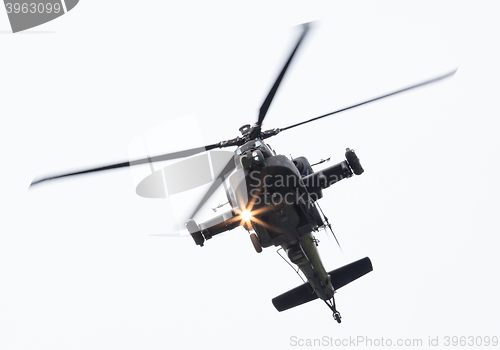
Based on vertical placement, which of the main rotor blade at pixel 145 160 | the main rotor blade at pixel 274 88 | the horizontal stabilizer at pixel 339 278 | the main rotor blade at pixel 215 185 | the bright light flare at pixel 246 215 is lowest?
the horizontal stabilizer at pixel 339 278

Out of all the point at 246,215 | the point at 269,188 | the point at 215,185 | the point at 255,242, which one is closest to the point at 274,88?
the point at 269,188

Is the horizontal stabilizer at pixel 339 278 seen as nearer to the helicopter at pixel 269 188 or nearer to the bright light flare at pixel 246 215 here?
the helicopter at pixel 269 188

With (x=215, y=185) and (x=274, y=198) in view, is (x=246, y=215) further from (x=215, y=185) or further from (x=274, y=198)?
(x=215, y=185)

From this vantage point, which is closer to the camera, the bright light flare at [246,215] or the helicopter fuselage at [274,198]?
the helicopter fuselage at [274,198]

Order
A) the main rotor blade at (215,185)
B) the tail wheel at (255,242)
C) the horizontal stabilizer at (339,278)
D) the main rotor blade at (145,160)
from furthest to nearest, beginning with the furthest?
the horizontal stabilizer at (339,278)
the main rotor blade at (215,185)
the tail wheel at (255,242)
the main rotor blade at (145,160)

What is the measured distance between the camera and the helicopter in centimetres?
1362

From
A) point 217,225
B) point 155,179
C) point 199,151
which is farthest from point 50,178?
point 217,225

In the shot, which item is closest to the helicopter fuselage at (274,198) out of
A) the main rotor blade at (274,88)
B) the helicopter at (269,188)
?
the helicopter at (269,188)

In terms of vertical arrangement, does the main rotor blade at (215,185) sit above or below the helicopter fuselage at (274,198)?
above

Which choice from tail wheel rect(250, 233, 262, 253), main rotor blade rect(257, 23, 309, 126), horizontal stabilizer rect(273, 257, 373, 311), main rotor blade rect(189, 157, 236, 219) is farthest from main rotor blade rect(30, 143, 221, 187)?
horizontal stabilizer rect(273, 257, 373, 311)

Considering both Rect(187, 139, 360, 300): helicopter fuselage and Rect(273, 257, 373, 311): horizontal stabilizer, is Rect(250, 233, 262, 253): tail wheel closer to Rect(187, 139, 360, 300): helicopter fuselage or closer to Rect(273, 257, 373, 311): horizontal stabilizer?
Rect(187, 139, 360, 300): helicopter fuselage

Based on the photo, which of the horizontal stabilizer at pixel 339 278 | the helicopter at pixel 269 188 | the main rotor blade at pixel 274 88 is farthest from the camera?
the horizontal stabilizer at pixel 339 278

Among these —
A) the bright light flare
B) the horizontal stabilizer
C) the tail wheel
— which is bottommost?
the horizontal stabilizer

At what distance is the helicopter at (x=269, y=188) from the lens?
44.7 ft
